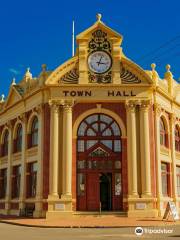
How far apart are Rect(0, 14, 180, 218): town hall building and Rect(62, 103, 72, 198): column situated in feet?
0.22

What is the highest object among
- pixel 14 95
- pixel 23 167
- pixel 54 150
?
pixel 14 95

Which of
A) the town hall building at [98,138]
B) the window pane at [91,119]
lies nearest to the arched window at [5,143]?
the town hall building at [98,138]

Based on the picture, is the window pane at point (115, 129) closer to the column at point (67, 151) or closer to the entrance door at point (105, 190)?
the entrance door at point (105, 190)

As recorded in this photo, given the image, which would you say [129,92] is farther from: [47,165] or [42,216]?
[42,216]

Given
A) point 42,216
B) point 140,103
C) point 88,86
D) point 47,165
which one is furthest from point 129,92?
point 42,216

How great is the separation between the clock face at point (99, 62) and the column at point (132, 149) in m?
3.31

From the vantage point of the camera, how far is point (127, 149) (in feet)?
98.0

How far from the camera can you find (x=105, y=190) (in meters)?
31.0

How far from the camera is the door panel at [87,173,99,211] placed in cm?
2972

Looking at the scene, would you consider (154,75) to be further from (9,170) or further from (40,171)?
(9,170)

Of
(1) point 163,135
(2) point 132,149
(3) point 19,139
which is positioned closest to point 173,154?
(1) point 163,135

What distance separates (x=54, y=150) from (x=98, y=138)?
132 inches

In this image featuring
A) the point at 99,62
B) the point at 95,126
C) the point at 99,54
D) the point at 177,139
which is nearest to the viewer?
the point at 95,126

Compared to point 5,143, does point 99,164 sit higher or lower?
lower
